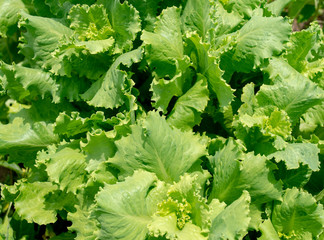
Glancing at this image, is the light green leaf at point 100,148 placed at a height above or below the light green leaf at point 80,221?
above

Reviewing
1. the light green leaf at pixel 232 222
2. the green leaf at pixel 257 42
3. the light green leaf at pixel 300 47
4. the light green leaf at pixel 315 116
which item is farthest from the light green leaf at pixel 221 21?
the light green leaf at pixel 232 222

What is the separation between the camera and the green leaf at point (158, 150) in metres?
2.10

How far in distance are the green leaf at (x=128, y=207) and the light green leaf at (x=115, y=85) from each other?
622 millimetres

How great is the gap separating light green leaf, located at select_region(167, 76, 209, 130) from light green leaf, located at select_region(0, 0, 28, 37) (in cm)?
170

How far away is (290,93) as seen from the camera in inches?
93.1

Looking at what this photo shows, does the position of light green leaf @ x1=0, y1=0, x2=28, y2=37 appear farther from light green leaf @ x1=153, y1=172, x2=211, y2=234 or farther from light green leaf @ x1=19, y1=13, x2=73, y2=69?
light green leaf @ x1=153, y1=172, x2=211, y2=234

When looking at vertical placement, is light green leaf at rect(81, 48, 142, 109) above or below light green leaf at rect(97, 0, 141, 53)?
below

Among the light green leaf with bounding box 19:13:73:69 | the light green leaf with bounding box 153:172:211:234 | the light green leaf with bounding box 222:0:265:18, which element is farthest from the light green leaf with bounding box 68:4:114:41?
the light green leaf with bounding box 153:172:211:234

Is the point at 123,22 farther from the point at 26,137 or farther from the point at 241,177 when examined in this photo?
the point at 241,177

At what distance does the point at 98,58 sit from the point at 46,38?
417mm

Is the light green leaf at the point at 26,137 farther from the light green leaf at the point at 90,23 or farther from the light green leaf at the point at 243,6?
the light green leaf at the point at 243,6

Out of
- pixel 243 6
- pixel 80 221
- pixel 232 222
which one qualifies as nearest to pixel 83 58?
pixel 80 221

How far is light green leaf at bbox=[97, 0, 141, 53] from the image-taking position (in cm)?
247

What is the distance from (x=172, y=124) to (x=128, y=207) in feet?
2.15
